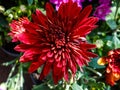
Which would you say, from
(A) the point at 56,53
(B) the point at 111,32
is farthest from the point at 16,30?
(B) the point at 111,32

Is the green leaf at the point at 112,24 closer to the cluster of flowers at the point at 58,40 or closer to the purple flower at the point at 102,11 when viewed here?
the purple flower at the point at 102,11

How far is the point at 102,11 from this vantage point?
1.01 meters

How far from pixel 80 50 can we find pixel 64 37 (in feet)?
0.13

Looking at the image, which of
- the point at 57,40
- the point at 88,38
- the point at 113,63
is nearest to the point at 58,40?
the point at 57,40

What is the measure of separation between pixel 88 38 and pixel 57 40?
34 cm

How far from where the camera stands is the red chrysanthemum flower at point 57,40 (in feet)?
2.23

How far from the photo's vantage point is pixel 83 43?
27.4 inches

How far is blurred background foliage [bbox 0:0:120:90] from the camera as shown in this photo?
94cm

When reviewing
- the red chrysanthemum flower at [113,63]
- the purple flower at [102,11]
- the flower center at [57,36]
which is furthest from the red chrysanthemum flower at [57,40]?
the purple flower at [102,11]

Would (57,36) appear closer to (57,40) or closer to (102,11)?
(57,40)

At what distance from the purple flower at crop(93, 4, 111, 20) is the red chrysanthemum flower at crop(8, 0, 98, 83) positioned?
313mm

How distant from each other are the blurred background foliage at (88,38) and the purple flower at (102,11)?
24mm

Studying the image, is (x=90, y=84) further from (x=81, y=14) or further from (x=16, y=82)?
(x=81, y=14)

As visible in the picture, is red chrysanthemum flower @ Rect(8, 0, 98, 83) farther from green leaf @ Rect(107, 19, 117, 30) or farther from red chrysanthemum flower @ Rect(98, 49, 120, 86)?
green leaf @ Rect(107, 19, 117, 30)
